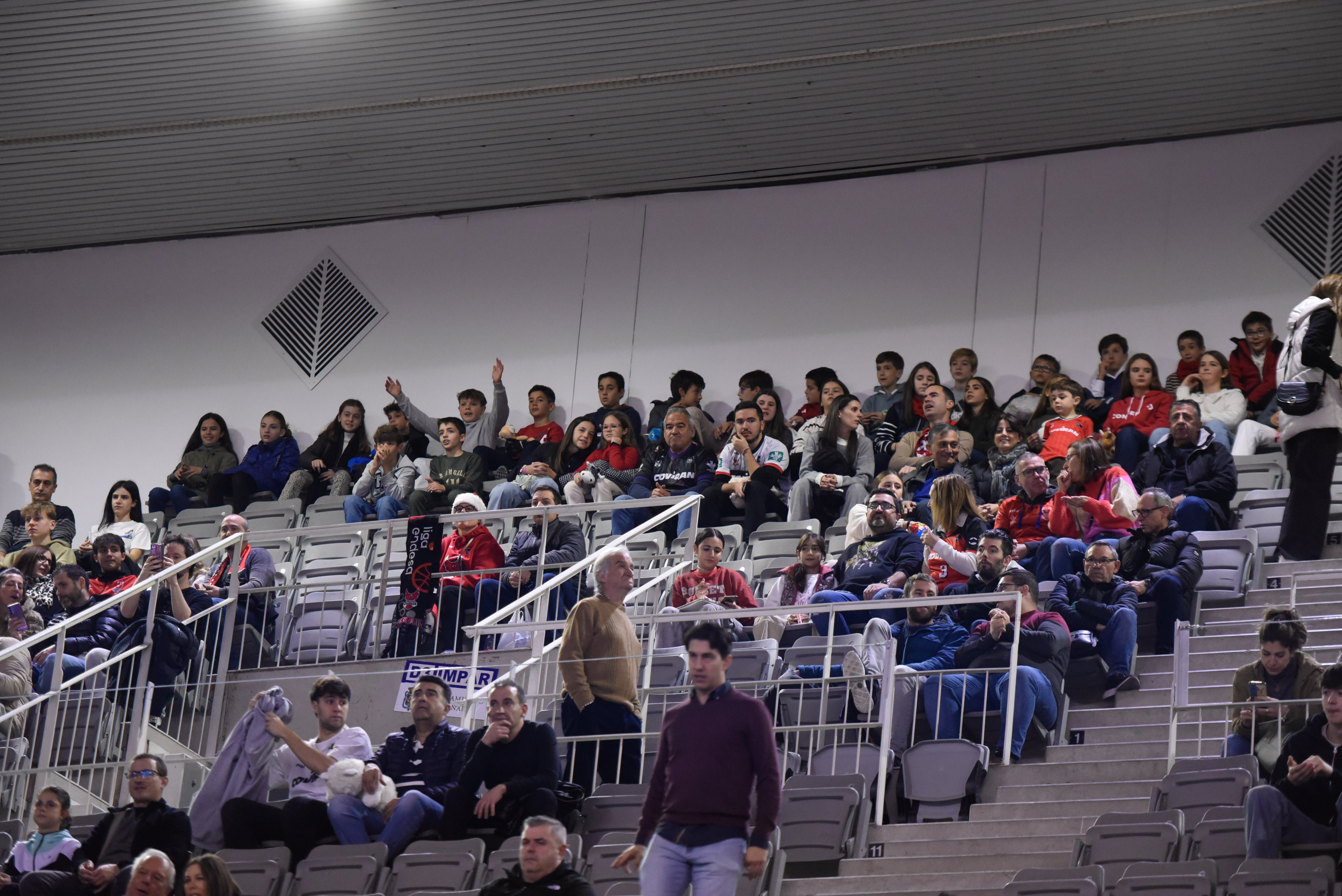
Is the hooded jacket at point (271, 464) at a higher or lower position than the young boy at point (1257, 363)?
lower

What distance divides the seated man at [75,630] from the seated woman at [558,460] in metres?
2.62

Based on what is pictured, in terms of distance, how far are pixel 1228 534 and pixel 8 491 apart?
10.3 metres

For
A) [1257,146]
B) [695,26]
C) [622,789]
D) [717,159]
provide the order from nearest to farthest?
[622,789]
[695,26]
[1257,146]
[717,159]

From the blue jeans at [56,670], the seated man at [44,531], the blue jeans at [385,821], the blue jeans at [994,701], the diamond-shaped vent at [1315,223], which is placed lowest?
the blue jeans at [385,821]

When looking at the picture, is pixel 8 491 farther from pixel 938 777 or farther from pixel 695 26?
pixel 938 777

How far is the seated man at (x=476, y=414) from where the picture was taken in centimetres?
1378

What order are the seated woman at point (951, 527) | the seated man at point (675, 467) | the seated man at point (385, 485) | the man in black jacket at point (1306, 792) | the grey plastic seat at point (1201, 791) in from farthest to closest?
the seated man at point (385, 485) < the seated man at point (675, 467) < the seated woman at point (951, 527) < the grey plastic seat at point (1201, 791) < the man in black jacket at point (1306, 792)

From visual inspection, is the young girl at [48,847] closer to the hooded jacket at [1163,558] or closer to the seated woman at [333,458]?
the hooded jacket at [1163,558]

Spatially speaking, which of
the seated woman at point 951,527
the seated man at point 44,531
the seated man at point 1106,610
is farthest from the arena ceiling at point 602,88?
the seated man at point 1106,610

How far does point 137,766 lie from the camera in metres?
7.60

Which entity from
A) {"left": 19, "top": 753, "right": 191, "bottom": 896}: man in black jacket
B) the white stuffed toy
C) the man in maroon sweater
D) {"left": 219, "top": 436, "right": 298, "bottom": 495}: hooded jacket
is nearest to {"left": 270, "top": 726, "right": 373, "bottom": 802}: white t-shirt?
the white stuffed toy

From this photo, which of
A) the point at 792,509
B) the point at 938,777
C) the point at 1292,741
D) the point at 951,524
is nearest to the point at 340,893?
the point at 938,777

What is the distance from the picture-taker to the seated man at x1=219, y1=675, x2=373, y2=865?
736 cm

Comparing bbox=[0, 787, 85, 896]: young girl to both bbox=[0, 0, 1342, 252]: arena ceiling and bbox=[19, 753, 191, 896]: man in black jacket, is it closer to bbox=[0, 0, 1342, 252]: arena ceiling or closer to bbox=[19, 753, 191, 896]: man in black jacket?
bbox=[19, 753, 191, 896]: man in black jacket
